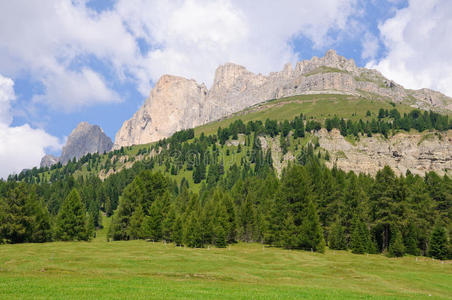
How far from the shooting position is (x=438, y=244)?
235 ft

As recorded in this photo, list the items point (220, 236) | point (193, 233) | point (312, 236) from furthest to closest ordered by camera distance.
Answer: point (220, 236) → point (193, 233) → point (312, 236)

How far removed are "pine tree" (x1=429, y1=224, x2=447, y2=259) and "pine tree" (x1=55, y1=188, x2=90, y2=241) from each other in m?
81.6

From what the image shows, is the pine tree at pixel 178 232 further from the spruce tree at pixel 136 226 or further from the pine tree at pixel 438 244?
the pine tree at pixel 438 244

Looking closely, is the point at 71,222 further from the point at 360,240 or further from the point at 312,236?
the point at 360,240

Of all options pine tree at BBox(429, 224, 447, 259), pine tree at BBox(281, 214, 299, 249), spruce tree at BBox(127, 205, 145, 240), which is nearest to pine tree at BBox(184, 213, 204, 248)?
spruce tree at BBox(127, 205, 145, 240)

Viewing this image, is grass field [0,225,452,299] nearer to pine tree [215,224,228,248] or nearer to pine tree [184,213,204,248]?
pine tree [184,213,204,248]

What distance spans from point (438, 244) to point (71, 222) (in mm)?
85256

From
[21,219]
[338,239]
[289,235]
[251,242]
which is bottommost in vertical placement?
[251,242]

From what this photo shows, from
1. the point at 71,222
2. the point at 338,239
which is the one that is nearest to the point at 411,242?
the point at 338,239

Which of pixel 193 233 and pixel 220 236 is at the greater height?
pixel 193 233

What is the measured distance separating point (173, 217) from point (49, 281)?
5685 cm

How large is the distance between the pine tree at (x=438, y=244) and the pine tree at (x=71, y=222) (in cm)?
8160

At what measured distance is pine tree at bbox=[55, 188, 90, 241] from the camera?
77.4 m

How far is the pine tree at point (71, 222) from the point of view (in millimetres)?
77438
